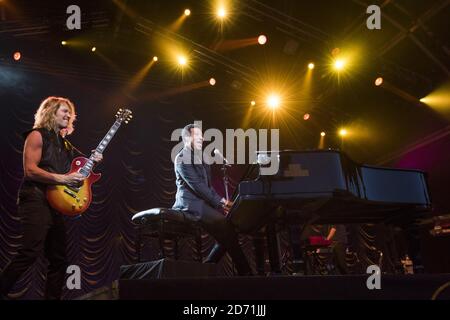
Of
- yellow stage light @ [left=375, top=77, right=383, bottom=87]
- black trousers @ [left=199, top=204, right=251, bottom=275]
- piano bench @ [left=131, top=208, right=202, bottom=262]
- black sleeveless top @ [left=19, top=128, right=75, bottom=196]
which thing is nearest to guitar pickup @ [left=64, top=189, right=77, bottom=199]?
black sleeveless top @ [left=19, top=128, right=75, bottom=196]

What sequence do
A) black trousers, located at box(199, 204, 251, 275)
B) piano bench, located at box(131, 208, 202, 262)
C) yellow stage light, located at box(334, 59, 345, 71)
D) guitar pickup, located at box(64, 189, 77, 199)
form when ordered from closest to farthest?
guitar pickup, located at box(64, 189, 77, 199), black trousers, located at box(199, 204, 251, 275), piano bench, located at box(131, 208, 202, 262), yellow stage light, located at box(334, 59, 345, 71)

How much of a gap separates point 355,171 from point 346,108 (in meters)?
6.56

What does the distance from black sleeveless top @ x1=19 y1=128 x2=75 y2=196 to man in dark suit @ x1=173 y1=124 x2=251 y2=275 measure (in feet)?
3.57

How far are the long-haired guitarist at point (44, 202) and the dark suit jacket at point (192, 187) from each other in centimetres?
104

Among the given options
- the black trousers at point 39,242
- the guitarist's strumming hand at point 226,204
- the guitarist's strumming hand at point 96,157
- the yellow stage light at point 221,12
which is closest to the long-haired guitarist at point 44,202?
the black trousers at point 39,242

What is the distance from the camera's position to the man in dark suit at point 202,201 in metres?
3.87

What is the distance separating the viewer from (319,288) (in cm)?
Result: 277

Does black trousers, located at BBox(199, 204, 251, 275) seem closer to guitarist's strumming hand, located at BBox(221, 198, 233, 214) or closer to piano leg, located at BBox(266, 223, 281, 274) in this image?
guitarist's strumming hand, located at BBox(221, 198, 233, 214)

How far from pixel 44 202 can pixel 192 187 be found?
140 cm

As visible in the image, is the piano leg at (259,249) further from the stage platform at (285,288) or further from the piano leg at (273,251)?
the stage platform at (285,288)

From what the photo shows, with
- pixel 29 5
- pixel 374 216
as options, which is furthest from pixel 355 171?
pixel 29 5

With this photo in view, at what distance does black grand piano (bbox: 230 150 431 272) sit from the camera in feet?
11.5

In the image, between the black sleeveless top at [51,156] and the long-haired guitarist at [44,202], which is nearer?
the long-haired guitarist at [44,202]
